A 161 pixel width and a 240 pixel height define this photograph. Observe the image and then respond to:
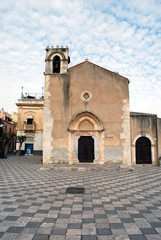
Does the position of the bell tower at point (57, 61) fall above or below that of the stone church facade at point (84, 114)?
above

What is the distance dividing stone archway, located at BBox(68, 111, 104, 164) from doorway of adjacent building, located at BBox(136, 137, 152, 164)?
149 inches

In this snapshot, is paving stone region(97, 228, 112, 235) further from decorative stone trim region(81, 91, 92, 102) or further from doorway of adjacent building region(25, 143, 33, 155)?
doorway of adjacent building region(25, 143, 33, 155)

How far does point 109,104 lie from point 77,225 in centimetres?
1056

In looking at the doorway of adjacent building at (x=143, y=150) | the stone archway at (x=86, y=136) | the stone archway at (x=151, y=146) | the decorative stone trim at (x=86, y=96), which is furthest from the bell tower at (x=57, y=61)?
the doorway of adjacent building at (x=143, y=150)

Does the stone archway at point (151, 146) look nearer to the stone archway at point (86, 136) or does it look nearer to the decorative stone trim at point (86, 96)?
→ the stone archway at point (86, 136)

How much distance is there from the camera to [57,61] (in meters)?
14.4

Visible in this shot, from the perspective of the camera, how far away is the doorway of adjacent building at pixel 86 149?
1340 centimetres

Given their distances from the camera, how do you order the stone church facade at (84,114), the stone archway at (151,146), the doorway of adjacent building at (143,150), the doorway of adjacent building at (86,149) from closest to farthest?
the stone church facade at (84,114)
the doorway of adjacent building at (86,149)
the stone archway at (151,146)
the doorway of adjacent building at (143,150)

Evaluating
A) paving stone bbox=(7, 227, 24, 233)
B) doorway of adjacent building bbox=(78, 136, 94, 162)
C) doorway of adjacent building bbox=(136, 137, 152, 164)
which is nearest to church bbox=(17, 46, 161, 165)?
doorway of adjacent building bbox=(78, 136, 94, 162)

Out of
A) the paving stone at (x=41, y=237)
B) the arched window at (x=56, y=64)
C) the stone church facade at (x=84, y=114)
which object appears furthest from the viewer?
the arched window at (x=56, y=64)

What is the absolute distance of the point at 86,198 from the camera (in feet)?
19.1

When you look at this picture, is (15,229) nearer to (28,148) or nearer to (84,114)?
(84,114)

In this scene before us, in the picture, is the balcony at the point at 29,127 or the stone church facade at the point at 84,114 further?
the balcony at the point at 29,127

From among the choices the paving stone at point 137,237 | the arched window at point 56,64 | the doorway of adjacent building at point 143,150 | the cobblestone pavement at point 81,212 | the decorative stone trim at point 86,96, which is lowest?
the cobblestone pavement at point 81,212
